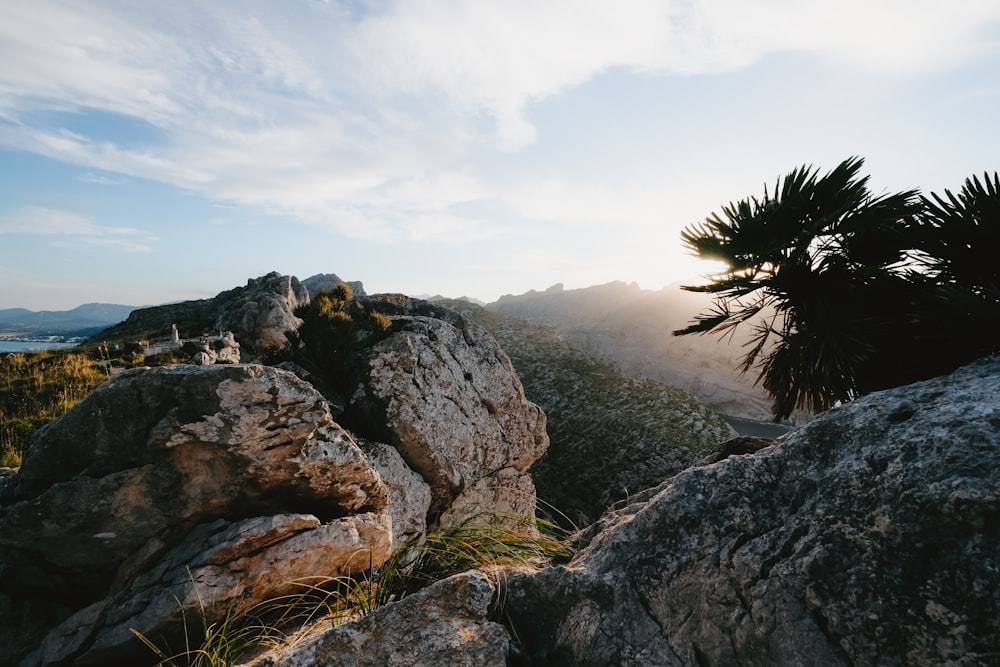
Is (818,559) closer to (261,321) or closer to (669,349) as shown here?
(261,321)

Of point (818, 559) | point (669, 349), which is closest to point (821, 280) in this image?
point (818, 559)

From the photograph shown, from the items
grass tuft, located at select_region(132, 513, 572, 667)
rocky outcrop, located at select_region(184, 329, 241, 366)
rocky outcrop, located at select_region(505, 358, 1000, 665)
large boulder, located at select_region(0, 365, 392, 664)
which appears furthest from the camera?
rocky outcrop, located at select_region(184, 329, 241, 366)

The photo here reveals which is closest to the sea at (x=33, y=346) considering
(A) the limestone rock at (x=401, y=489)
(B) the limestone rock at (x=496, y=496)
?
(A) the limestone rock at (x=401, y=489)

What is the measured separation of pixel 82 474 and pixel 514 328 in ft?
190

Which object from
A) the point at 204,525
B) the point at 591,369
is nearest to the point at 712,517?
the point at 204,525

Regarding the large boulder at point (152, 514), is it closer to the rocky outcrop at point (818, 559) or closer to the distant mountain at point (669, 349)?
the rocky outcrop at point (818, 559)

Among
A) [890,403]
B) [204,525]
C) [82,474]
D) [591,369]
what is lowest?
[591,369]

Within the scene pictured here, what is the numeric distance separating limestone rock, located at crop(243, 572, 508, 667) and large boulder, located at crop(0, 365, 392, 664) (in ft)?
8.54

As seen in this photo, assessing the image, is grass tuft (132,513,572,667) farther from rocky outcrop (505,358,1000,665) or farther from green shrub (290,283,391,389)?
green shrub (290,283,391,389)

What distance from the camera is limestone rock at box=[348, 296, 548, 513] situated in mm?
13688

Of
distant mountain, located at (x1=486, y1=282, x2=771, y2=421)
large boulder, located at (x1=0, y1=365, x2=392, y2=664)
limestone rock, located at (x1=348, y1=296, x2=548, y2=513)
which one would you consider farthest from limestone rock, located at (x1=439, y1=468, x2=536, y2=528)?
distant mountain, located at (x1=486, y1=282, x2=771, y2=421)

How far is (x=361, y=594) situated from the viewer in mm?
4316

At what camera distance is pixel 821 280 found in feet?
25.0

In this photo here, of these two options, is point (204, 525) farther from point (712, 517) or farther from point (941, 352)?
point (941, 352)
